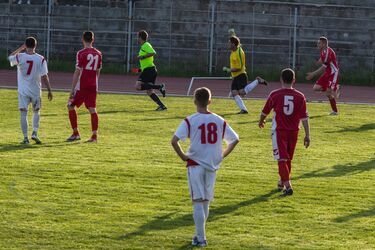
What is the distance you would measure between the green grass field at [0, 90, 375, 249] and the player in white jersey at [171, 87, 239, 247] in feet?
1.51

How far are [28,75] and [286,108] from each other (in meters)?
5.94

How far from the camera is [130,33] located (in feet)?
123

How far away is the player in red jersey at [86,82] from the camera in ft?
58.6

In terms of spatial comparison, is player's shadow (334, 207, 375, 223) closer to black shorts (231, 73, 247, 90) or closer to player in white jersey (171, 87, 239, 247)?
player in white jersey (171, 87, 239, 247)

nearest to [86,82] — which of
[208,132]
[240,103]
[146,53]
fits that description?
[146,53]

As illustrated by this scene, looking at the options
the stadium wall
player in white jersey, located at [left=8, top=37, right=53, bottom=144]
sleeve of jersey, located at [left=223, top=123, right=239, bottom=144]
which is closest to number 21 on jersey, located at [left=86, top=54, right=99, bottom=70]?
player in white jersey, located at [left=8, top=37, right=53, bottom=144]

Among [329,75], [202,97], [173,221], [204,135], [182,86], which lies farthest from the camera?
[182,86]

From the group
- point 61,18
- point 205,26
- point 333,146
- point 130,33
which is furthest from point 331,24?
point 333,146

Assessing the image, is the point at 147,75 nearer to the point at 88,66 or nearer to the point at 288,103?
the point at 88,66

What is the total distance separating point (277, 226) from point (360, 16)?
89.5 feet

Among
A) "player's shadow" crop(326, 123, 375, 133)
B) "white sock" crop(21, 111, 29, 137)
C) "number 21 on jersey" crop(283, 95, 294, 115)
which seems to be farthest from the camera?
"player's shadow" crop(326, 123, 375, 133)

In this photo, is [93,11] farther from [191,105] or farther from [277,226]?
[277,226]

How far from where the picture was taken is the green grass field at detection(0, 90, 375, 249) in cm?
1092

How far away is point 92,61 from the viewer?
17906 millimetres
